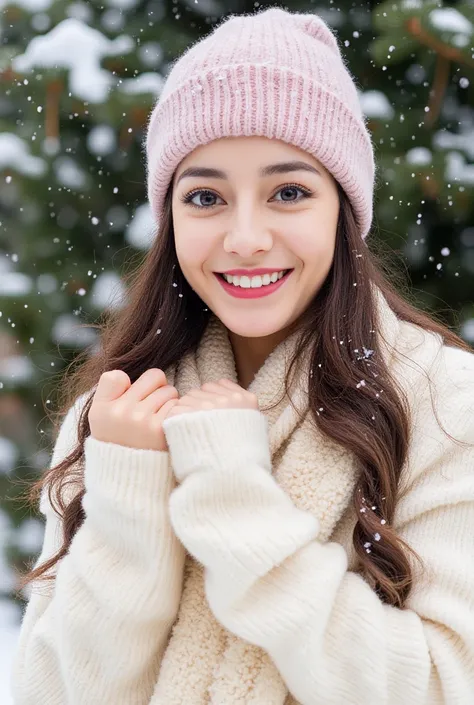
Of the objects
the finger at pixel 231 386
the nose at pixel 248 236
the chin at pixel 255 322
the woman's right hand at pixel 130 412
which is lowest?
the woman's right hand at pixel 130 412

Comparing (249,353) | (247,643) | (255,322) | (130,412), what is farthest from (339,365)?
(247,643)

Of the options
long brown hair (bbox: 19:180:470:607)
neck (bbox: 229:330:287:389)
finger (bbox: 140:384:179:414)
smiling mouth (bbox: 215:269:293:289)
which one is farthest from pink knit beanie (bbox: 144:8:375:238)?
finger (bbox: 140:384:179:414)

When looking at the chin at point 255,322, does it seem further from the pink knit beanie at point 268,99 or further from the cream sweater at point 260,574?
the pink knit beanie at point 268,99

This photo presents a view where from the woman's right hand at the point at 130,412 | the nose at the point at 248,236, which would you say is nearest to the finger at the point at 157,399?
the woman's right hand at the point at 130,412

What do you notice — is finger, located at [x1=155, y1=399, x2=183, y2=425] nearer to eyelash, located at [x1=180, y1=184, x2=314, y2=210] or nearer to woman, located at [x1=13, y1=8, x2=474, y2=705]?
woman, located at [x1=13, y1=8, x2=474, y2=705]

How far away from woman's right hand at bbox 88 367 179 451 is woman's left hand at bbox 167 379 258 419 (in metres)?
0.03

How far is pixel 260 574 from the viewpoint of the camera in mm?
1236

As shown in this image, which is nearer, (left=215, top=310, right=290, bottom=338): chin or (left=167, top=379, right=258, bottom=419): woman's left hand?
(left=167, top=379, right=258, bottom=419): woman's left hand

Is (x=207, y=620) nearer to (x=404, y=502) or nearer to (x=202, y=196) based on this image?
(x=404, y=502)

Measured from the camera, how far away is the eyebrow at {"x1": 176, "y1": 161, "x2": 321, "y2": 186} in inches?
56.2

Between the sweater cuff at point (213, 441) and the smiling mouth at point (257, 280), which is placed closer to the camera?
the sweater cuff at point (213, 441)

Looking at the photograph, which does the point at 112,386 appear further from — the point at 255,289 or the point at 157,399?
the point at 255,289

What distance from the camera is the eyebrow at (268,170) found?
143cm

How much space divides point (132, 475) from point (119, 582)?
18cm
